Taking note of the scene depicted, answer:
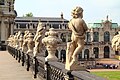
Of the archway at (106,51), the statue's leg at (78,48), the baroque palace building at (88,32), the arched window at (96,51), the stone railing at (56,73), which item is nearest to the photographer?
the stone railing at (56,73)

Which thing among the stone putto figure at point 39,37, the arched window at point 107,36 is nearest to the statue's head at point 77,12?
the stone putto figure at point 39,37

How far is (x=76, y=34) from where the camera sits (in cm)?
860

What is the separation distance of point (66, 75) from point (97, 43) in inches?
3803

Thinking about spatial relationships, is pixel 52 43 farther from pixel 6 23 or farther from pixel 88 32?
pixel 88 32

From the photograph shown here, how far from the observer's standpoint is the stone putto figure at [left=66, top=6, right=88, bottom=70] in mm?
8539

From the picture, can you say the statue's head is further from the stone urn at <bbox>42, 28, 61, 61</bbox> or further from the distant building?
the distant building

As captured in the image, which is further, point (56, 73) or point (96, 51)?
point (96, 51)

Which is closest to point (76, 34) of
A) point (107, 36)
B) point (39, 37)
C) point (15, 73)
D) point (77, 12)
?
point (77, 12)

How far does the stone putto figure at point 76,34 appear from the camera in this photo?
8539 mm

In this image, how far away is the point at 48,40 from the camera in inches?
477

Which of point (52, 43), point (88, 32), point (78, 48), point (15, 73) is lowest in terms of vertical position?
point (88, 32)

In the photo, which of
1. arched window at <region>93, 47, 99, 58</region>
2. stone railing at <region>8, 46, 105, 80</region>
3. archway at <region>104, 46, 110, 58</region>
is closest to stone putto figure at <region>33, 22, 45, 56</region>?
stone railing at <region>8, 46, 105, 80</region>

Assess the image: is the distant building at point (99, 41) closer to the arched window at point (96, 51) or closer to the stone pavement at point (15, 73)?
the arched window at point (96, 51)

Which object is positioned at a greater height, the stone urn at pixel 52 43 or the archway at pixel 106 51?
the stone urn at pixel 52 43
